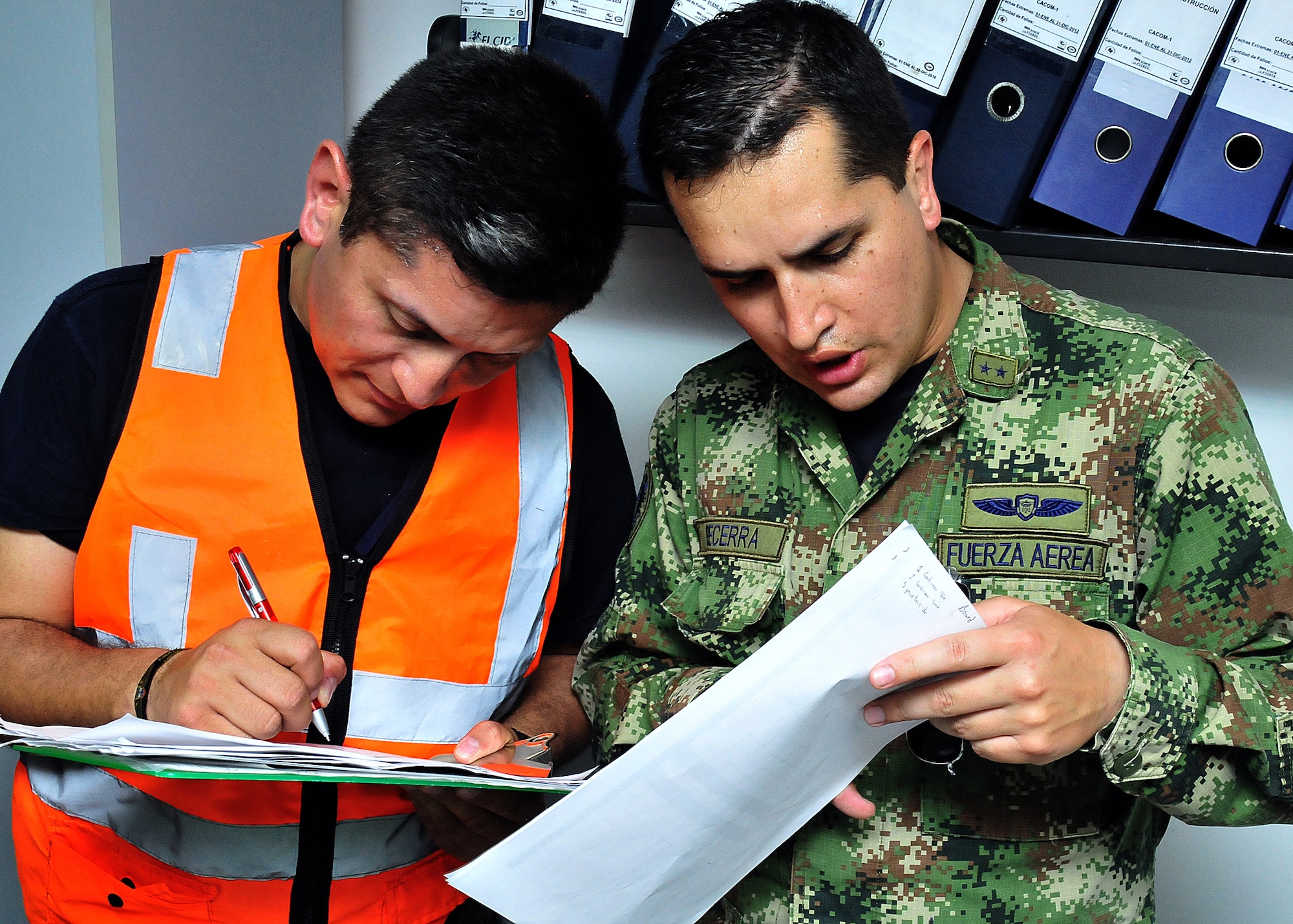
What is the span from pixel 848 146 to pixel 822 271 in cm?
12

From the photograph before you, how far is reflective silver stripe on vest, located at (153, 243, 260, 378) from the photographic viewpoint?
4.03ft

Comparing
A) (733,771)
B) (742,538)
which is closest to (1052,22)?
(742,538)

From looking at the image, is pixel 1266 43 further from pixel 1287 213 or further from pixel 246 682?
pixel 246 682

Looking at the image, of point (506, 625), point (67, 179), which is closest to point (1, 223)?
point (67, 179)

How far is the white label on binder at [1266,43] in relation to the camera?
1146mm

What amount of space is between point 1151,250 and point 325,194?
0.94m

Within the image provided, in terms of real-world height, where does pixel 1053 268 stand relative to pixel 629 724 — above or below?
above

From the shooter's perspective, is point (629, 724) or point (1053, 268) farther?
point (1053, 268)

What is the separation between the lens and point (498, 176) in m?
1.07

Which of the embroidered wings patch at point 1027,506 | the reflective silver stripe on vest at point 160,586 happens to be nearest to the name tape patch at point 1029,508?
the embroidered wings patch at point 1027,506

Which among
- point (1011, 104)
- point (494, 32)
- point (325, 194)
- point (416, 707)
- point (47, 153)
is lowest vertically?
point (416, 707)

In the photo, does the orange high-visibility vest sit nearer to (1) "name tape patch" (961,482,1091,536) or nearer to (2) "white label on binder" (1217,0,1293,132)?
(1) "name tape patch" (961,482,1091,536)

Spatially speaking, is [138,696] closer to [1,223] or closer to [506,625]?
[506,625]

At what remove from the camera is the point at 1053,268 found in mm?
1512
